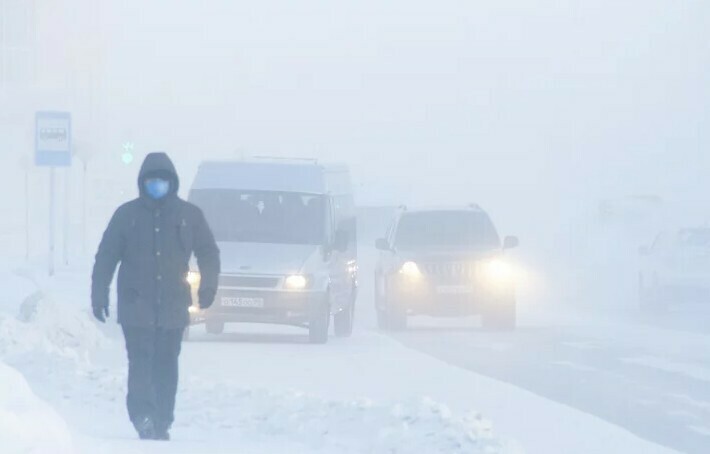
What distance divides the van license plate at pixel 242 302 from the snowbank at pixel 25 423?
1295cm

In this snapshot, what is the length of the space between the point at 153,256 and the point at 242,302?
1095cm

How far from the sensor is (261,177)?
22.5 metres

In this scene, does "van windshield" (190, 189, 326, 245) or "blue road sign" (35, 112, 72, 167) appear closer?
"van windshield" (190, 189, 326, 245)

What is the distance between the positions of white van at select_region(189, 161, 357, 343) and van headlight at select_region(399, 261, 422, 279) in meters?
1.31

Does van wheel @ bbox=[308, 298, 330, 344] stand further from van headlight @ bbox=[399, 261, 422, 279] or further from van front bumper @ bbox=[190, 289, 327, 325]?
van headlight @ bbox=[399, 261, 422, 279]

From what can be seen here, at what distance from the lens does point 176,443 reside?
977cm

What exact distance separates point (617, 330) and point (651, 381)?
28.2 ft

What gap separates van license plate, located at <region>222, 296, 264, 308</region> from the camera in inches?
820

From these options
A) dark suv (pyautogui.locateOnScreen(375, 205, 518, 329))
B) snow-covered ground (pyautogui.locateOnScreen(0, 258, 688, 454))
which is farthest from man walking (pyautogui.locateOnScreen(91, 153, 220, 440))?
dark suv (pyautogui.locateOnScreen(375, 205, 518, 329))

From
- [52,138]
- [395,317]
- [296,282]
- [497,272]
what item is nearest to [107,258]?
[296,282]

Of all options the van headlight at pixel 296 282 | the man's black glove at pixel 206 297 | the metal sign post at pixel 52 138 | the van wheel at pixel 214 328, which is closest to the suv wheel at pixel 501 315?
the van wheel at pixel 214 328

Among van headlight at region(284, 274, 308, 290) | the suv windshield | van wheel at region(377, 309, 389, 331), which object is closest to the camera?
van headlight at region(284, 274, 308, 290)

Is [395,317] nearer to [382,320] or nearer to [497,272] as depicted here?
[382,320]

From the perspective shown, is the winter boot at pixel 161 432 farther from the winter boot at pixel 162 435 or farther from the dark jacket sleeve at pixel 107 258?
the dark jacket sleeve at pixel 107 258
